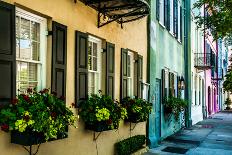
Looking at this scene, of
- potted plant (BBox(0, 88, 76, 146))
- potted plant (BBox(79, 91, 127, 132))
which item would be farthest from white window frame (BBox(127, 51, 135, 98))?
potted plant (BBox(0, 88, 76, 146))

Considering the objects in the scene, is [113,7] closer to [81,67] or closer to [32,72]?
[81,67]

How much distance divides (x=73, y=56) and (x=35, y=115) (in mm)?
2299

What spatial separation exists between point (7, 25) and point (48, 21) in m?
1.31

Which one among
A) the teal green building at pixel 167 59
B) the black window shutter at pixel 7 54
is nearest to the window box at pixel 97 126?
the black window shutter at pixel 7 54

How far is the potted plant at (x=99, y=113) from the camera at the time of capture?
784 cm

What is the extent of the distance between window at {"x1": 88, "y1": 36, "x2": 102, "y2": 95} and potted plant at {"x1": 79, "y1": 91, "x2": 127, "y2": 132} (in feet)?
1.57

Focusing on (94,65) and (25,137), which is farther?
(94,65)

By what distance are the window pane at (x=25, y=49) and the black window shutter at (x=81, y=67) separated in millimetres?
1432

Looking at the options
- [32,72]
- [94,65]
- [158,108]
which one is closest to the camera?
Answer: [32,72]

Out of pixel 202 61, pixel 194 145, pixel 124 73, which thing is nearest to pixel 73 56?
pixel 124 73

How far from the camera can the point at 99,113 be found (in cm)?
784

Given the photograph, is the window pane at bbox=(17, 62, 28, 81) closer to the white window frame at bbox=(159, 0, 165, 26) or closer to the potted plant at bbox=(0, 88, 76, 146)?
the potted plant at bbox=(0, 88, 76, 146)

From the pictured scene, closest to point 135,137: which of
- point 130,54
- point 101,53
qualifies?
point 130,54

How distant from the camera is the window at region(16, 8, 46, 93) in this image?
629 centimetres
